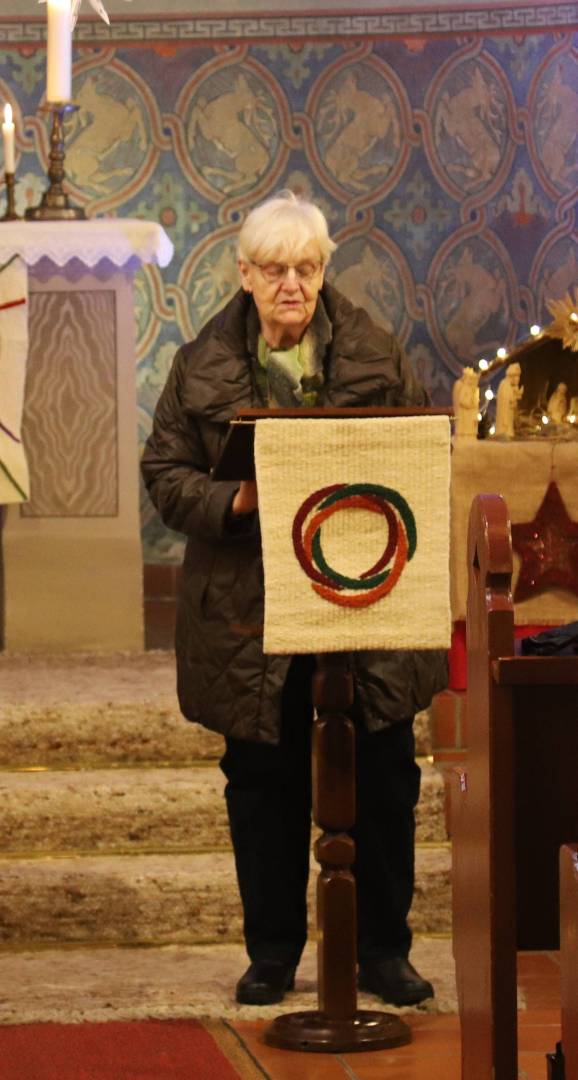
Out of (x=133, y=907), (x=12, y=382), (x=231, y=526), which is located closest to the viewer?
(x=231, y=526)

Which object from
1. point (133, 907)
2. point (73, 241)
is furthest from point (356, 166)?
point (133, 907)

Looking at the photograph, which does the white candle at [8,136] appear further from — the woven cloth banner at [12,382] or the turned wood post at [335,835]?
the turned wood post at [335,835]

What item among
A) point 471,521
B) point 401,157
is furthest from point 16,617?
point 471,521

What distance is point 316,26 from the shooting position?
6984mm

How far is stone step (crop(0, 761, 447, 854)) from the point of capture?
4652 millimetres

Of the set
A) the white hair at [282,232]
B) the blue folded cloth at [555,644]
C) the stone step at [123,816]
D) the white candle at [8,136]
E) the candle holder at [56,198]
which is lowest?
the stone step at [123,816]

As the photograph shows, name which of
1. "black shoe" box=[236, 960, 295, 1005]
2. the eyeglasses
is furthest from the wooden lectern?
the eyeglasses

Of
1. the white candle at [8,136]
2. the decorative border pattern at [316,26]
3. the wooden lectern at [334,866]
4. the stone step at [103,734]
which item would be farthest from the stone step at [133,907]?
the decorative border pattern at [316,26]

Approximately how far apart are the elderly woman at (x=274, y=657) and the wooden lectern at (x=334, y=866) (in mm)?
152

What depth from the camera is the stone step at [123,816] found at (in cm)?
465

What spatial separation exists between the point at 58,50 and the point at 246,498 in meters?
2.41

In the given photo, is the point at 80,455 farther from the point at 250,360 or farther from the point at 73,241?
the point at 250,360

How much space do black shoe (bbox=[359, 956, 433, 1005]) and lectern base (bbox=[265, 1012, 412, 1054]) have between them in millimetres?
187

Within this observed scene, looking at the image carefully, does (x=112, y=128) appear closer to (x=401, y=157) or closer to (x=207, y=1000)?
(x=401, y=157)
